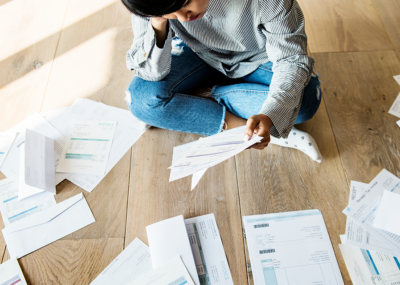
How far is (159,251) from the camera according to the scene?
86 cm

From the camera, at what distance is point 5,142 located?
111 centimetres

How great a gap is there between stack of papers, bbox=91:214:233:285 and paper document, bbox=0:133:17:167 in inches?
24.2

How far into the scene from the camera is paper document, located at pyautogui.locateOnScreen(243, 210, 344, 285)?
828mm

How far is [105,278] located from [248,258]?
43 centimetres

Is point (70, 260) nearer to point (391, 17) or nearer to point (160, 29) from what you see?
point (160, 29)

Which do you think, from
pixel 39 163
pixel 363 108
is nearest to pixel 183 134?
pixel 39 163

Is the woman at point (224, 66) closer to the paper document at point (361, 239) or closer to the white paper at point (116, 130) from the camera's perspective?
the white paper at point (116, 130)

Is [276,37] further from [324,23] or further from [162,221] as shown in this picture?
[324,23]

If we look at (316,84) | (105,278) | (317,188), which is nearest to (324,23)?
(316,84)

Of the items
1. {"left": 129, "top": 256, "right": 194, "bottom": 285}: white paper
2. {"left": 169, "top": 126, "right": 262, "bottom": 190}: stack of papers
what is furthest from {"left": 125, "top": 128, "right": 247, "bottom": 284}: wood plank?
{"left": 169, "top": 126, "right": 262, "bottom": 190}: stack of papers

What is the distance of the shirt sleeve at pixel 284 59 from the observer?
76 cm

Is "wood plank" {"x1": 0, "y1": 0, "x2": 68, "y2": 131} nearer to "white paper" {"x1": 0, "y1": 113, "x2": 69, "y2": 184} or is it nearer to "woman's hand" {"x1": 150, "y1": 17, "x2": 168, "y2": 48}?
"white paper" {"x1": 0, "y1": 113, "x2": 69, "y2": 184}

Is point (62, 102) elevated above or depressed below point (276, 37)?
below

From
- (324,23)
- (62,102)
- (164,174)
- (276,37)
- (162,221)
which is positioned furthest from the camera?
(324,23)
